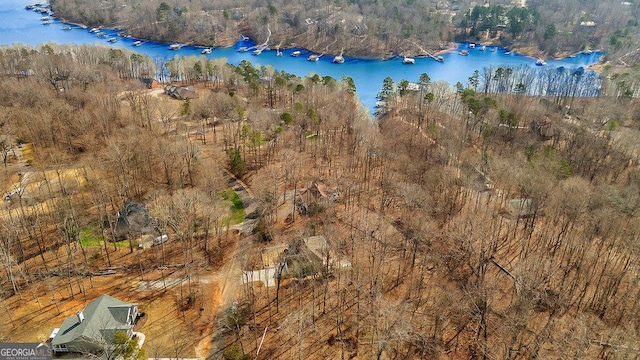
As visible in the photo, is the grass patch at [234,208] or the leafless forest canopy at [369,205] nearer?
the leafless forest canopy at [369,205]

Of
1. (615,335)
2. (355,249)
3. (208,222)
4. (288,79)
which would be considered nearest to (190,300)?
(208,222)

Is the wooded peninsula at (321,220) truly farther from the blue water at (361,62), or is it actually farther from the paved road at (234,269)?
the blue water at (361,62)

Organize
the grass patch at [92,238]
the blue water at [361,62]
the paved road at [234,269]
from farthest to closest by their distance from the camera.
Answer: the blue water at [361,62] < the grass patch at [92,238] < the paved road at [234,269]

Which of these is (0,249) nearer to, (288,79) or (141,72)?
(288,79)

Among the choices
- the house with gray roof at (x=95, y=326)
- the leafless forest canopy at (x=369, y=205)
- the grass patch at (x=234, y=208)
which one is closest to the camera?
the house with gray roof at (x=95, y=326)

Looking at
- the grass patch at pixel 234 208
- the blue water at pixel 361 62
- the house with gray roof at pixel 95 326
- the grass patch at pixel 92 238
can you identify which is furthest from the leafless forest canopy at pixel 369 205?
the blue water at pixel 361 62

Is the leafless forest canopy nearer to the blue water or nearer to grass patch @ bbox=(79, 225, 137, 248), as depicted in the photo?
grass patch @ bbox=(79, 225, 137, 248)

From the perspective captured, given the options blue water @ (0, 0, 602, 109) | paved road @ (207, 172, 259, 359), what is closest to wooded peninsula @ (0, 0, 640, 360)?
paved road @ (207, 172, 259, 359)

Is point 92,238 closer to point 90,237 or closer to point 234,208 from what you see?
point 90,237

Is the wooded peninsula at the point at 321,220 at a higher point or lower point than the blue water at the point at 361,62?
lower
